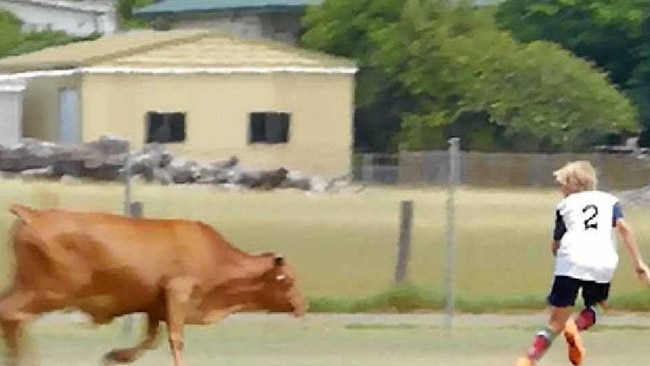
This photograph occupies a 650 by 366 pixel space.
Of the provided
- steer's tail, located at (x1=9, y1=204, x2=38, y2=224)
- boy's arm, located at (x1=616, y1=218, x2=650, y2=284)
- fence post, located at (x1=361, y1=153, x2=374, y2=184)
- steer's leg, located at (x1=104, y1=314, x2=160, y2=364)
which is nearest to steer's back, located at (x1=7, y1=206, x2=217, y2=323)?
steer's tail, located at (x1=9, y1=204, x2=38, y2=224)

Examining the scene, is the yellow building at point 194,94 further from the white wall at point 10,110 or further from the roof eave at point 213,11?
the roof eave at point 213,11

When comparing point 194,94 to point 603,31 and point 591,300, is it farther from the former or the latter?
point 591,300

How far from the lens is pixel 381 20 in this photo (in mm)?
59938

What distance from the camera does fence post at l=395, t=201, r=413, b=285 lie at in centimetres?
2453

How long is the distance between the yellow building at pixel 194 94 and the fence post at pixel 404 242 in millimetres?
23462

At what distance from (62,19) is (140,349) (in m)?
76.2

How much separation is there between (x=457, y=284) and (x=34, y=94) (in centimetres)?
2714

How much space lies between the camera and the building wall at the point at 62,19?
287ft

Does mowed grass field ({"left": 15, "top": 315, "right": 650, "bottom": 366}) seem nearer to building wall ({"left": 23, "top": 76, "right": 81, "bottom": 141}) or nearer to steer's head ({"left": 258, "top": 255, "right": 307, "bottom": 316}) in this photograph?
steer's head ({"left": 258, "top": 255, "right": 307, "bottom": 316})

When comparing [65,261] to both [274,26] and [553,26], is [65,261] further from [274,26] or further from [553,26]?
[274,26]

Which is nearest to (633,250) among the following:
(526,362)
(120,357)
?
(526,362)

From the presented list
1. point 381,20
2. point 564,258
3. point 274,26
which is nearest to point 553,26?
point 381,20

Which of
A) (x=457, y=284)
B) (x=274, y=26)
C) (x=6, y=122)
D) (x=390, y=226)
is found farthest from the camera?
(x=274, y=26)

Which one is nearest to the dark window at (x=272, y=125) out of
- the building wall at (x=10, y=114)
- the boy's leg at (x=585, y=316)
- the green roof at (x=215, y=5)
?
the building wall at (x=10, y=114)
